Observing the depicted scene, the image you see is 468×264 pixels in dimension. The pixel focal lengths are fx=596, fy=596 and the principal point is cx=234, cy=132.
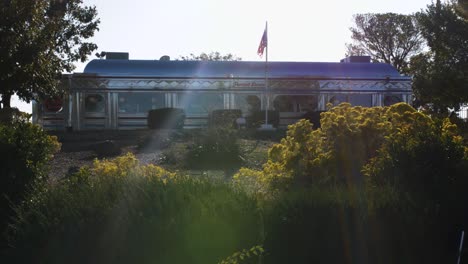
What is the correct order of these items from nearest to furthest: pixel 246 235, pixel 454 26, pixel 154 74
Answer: pixel 246 235
pixel 454 26
pixel 154 74

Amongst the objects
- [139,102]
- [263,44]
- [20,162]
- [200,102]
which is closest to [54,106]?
[139,102]

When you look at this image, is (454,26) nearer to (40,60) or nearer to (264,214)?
(40,60)

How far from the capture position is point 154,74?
31609mm

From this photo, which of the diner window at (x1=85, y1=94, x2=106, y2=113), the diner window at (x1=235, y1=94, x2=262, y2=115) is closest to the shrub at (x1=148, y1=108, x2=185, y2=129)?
the diner window at (x1=85, y1=94, x2=106, y2=113)

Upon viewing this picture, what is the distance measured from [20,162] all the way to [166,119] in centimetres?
1977

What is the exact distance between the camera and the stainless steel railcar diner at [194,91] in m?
30.7

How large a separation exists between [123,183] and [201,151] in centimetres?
930

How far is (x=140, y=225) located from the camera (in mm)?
5617

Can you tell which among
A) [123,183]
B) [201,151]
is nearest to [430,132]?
[123,183]

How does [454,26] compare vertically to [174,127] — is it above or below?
above

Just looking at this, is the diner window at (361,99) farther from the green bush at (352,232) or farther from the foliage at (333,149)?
the green bush at (352,232)

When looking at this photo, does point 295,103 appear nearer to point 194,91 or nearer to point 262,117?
point 262,117

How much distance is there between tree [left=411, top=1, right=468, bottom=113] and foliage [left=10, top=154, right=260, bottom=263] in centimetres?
2330

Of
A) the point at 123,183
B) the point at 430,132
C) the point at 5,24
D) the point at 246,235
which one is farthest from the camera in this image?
the point at 5,24
